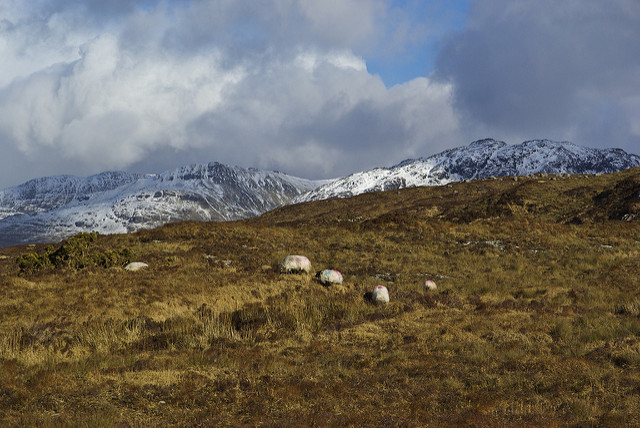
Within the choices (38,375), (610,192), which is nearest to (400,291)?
(38,375)

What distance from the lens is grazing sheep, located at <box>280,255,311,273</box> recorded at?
71.8ft

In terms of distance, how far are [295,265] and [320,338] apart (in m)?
8.71

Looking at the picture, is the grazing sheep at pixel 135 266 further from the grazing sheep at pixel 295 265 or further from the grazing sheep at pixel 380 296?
the grazing sheep at pixel 380 296

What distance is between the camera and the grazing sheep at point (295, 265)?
71.8ft

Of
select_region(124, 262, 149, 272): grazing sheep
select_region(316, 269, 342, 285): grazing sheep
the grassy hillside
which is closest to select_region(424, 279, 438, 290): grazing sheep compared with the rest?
the grassy hillside

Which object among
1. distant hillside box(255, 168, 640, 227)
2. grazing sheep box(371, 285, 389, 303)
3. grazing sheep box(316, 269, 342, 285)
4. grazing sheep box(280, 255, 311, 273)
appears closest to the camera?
grazing sheep box(371, 285, 389, 303)

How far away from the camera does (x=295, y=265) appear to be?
22.1 meters

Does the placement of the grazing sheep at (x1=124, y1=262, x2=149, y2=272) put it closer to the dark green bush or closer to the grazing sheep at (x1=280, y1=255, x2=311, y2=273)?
the dark green bush

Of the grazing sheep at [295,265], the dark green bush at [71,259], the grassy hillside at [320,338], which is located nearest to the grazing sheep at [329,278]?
the grassy hillside at [320,338]

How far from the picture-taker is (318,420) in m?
7.59

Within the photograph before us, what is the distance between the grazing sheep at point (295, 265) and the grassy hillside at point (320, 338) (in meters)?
1.08

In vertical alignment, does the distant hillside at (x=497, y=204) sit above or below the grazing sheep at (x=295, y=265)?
above

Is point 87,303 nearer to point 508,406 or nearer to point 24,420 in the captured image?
point 24,420

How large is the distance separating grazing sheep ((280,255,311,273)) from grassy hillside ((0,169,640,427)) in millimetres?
1082
